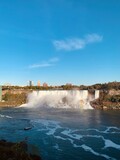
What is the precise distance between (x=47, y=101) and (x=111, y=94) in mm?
32879

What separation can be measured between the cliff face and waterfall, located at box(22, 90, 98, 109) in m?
3.62

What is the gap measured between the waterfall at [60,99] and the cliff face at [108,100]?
3623 millimetres

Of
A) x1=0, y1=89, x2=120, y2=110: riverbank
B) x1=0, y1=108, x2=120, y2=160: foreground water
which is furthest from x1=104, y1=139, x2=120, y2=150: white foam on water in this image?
x1=0, y1=89, x2=120, y2=110: riverbank

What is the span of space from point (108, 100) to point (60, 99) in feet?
82.4

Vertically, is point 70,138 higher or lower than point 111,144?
higher

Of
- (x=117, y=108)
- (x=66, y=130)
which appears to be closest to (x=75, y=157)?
(x=66, y=130)

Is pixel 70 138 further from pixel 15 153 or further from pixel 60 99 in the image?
pixel 60 99

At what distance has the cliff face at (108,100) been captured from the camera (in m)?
128

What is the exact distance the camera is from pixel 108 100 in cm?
13388

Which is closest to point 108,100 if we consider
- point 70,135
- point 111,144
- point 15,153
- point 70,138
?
point 70,135

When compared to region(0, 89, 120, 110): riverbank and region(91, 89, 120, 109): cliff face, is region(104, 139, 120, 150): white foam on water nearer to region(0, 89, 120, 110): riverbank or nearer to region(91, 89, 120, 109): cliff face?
region(0, 89, 120, 110): riverbank

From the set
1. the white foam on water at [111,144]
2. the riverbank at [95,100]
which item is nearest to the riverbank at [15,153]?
the white foam on water at [111,144]

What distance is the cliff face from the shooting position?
12762cm

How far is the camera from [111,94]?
13838 centimetres
